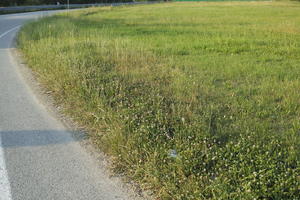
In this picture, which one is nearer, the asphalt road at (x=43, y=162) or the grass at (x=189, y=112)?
the grass at (x=189, y=112)

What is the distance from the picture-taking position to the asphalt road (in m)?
3.63

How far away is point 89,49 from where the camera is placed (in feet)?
33.5

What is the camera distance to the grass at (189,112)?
3.49 metres

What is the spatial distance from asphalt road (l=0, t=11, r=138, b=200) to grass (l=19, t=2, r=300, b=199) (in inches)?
13.8

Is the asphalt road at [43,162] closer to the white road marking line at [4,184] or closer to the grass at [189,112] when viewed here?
the white road marking line at [4,184]

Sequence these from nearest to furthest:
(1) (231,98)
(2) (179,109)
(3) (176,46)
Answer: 1. (2) (179,109)
2. (1) (231,98)
3. (3) (176,46)

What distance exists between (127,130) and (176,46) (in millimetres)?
7563

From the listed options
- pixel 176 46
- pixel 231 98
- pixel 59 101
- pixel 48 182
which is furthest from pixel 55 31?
pixel 48 182

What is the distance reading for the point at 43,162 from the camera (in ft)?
14.1

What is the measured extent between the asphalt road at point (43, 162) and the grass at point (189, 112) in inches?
13.8

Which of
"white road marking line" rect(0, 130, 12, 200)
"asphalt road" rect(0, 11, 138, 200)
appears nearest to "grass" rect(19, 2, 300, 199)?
"asphalt road" rect(0, 11, 138, 200)

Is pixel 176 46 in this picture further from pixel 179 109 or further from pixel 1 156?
pixel 1 156

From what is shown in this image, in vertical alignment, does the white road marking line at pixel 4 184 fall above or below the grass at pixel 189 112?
below

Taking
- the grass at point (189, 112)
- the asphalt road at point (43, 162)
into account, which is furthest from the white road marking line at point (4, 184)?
the grass at point (189, 112)
